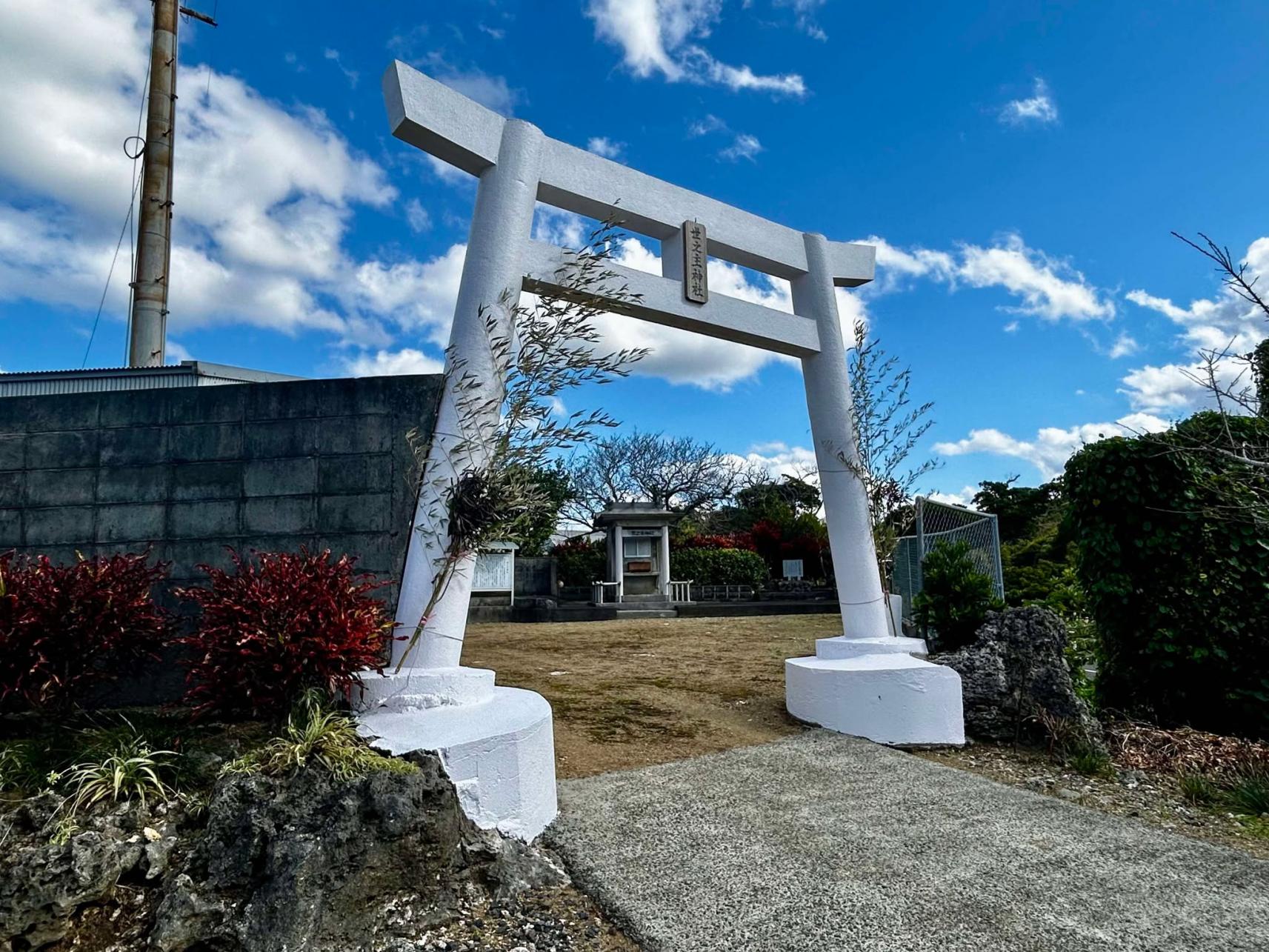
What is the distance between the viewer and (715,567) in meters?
22.7

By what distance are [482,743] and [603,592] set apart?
57.3 feet

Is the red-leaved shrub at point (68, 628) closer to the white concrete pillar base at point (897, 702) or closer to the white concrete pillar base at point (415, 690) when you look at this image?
the white concrete pillar base at point (415, 690)

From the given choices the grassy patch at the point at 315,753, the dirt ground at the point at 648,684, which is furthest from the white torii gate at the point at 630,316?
the dirt ground at the point at 648,684

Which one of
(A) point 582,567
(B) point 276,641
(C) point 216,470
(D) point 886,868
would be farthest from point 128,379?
(A) point 582,567

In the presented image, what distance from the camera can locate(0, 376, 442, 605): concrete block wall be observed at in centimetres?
440

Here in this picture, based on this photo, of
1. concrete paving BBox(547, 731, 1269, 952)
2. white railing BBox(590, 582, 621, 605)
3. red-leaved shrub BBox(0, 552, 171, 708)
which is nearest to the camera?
concrete paving BBox(547, 731, 1269, 952)

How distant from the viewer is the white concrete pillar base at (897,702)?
5156mm

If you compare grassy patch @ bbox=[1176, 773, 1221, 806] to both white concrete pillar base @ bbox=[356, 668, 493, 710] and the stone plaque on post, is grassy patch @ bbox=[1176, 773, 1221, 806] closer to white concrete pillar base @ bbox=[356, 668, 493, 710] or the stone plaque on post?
white concrete pillar base @ bbox=[356, 668, 493, 710]

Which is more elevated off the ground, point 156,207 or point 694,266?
point 156,207

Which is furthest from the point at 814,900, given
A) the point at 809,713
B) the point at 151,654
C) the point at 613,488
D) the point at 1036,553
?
the point at 613,488

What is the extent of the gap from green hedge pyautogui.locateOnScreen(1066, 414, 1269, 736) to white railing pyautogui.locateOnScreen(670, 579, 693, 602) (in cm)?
1506

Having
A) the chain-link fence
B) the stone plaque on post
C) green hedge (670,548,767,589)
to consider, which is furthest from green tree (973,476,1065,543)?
the stone plaque on post

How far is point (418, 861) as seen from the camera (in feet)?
8.96

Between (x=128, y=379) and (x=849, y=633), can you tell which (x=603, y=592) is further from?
(x=128, y=379)
